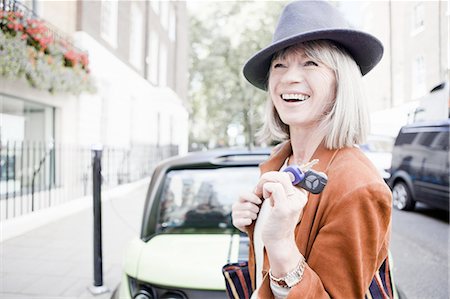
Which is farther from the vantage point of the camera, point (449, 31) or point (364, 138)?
point (449, 31)

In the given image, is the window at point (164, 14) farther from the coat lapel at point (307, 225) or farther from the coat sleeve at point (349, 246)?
the coat sleeve at point (349, 246)

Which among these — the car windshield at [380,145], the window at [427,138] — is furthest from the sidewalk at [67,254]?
the car windshield at [380,145]

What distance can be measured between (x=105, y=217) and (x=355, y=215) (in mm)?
5704

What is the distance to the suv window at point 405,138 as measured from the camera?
702cm

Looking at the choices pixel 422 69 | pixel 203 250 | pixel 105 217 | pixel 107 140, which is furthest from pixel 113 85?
pixel 422 69

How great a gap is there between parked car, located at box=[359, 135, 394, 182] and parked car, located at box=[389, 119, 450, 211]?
8.31ft

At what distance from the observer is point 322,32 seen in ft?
Answer: 2.91

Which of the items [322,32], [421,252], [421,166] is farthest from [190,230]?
[421,166]

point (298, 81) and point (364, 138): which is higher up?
point (298, 81)

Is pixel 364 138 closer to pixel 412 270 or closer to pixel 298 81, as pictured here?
pixel 298 81

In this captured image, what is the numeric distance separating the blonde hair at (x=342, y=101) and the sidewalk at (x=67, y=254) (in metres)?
1.35

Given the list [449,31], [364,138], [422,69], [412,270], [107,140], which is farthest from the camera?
[107,140]

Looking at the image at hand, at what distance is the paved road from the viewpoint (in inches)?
119

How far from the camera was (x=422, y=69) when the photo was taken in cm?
164
